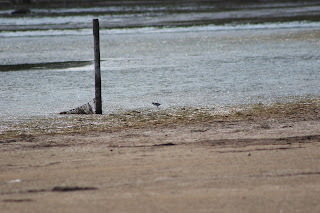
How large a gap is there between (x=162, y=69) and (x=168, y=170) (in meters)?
10.2

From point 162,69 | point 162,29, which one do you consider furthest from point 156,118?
point 162,29

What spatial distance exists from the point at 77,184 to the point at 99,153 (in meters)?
1.34

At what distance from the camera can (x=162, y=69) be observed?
16047 millimetres

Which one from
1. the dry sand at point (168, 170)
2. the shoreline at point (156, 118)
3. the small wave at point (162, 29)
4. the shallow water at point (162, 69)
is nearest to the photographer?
the dry sand at point (168, 170)

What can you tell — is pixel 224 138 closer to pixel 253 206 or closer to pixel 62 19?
pixel 253 206

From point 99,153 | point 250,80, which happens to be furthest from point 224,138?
point 250,80

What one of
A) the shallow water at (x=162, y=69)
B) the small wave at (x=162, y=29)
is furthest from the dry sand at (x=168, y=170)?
the small wave at (x=162, y=29)

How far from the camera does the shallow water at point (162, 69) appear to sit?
1153cm

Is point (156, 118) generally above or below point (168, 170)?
below

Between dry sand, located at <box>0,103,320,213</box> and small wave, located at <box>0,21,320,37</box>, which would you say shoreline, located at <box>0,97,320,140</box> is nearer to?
dry sand, located at <box>0,103,320,213</box>

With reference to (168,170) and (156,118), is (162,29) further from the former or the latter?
(168,170)

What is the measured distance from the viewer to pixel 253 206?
195 inches

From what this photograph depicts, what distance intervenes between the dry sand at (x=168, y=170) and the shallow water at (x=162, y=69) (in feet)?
8.71

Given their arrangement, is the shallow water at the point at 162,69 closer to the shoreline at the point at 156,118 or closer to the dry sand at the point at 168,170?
the shoreline at the point at 156,118
